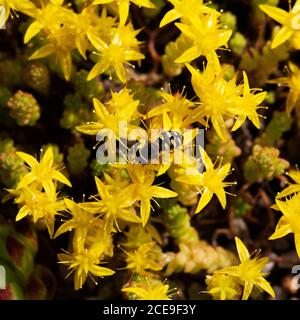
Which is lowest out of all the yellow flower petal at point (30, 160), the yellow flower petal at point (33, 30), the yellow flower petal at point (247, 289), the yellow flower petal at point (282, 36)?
the yellow flower petal at point (247, 289)

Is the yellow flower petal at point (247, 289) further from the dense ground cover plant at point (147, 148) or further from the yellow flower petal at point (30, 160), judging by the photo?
the yellow flower petal at point (30, 160)

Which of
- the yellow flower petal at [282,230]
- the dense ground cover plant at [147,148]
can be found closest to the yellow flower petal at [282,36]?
the dense ground cover plant at [147,148]

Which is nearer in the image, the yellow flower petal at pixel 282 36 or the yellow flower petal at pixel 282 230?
the yellow flower petal at pixel 282 230

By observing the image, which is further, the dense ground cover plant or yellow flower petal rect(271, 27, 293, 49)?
yellow flower petal rect(271, 27, 293, 49)

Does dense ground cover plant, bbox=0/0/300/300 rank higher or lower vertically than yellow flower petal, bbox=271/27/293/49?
lower

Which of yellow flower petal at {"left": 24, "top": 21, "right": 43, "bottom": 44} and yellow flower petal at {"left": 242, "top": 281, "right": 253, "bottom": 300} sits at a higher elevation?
yellow flower petal at {"left": 24, "top": 21, "right": 43, "bottom": 44}

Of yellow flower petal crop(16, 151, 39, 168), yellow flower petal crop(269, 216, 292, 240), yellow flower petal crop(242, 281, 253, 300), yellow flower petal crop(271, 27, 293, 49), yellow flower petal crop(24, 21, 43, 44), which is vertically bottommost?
yellow flower petal crop(242, 281, 253, 300)

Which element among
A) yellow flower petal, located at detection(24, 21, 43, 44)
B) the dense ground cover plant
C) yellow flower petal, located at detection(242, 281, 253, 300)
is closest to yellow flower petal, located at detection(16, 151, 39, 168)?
the dense ground cover plant

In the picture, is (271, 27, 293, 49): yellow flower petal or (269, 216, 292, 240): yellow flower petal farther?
(271, 27, 293, 49): yellow flower petal

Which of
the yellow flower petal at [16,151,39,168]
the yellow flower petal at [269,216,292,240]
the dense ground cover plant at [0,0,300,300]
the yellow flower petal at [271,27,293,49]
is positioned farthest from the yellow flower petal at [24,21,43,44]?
the yellow flower petal at [269,216,292,240]

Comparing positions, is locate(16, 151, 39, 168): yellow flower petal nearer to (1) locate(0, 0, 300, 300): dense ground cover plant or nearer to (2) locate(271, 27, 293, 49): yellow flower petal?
(1) locate(0, 0, 300, 300): dense ground cover plant

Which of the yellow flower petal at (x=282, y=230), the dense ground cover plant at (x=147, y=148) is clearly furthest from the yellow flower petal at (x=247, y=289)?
the yellow flower petal at (x=282, y=230)

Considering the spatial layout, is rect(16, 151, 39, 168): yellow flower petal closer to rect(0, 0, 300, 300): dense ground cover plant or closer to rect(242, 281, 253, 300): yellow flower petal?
rect(0, 0, 300, 300): dense ground cover plant

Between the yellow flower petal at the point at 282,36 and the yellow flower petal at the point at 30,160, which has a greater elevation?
the yellow flower petal at the point at 282,36
